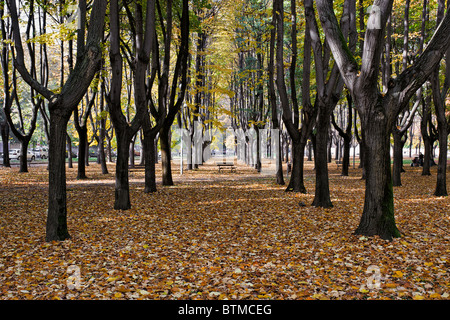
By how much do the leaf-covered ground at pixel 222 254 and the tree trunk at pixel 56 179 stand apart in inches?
12.4

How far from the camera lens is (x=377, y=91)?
6297 millimetres

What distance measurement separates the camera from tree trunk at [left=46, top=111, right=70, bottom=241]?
6305mm

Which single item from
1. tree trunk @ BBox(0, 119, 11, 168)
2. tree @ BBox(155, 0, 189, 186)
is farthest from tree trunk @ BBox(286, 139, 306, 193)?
tree trunk @ BBox(0, 119, 11, 168)

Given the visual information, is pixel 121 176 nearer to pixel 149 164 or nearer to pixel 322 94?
pixel 149 164

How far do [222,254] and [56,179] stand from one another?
3.29 m

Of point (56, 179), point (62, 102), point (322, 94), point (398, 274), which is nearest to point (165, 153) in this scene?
point (322, 94)

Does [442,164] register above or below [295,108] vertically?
below

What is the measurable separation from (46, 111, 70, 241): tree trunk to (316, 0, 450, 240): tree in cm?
519

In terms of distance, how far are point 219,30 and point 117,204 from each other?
15.6 metres

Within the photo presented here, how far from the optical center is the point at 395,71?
2077cm

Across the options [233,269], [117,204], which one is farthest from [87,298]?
[117,204]

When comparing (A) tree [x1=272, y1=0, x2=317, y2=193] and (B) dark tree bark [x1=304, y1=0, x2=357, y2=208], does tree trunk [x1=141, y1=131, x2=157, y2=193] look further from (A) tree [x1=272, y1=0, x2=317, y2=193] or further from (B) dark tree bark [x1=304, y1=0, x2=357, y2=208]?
(B) dark tree bark [x1=304, y1=0, x2=357, y2=208]
